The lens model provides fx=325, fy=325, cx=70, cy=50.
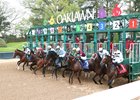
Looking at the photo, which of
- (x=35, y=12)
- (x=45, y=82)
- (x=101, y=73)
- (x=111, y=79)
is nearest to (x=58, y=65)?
(x=45, y=82)

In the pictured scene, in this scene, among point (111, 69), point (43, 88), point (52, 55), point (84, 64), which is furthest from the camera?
point (52, 55)

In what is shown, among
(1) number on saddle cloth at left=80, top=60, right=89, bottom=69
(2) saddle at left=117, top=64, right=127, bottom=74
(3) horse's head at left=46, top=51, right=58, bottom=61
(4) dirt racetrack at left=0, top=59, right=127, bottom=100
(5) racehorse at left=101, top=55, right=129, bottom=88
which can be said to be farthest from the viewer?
(3) horse's head at left=46, top=51, right=58, bottom=61

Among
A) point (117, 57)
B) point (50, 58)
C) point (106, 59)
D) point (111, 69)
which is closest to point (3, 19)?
point (50, 58)

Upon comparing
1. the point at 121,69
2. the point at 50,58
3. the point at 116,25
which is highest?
the point at 116,25

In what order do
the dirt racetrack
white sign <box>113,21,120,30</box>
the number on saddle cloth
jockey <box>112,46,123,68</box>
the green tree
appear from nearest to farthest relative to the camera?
the dirt racetrack, jockey <box>112,46,123,68</box>, the number on saddle cloth, white sign <box>113,21,120,30</box>, the green tree

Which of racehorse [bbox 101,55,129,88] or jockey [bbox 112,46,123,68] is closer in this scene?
racehorse [bbox 101,55,129,88]

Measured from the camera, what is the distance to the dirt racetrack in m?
10.8

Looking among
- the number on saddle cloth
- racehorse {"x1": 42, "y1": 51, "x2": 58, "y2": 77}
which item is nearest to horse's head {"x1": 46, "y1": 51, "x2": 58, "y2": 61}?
racehorse {"x1": 42, "y1": 51, "x2": 58, "y2": 77}

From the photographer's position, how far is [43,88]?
1241 cm

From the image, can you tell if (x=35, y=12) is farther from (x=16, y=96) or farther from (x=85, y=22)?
(x=16, y=96)

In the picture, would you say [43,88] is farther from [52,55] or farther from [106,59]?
[52,55]

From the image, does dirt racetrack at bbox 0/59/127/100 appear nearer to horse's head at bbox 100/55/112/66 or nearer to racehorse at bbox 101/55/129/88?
racehorse at bbox 101/55/129/88

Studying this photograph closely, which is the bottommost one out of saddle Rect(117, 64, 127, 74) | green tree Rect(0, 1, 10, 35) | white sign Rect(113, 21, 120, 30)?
saddle Rect(117, 64, 127, 74)

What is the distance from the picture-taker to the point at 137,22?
1304cm
